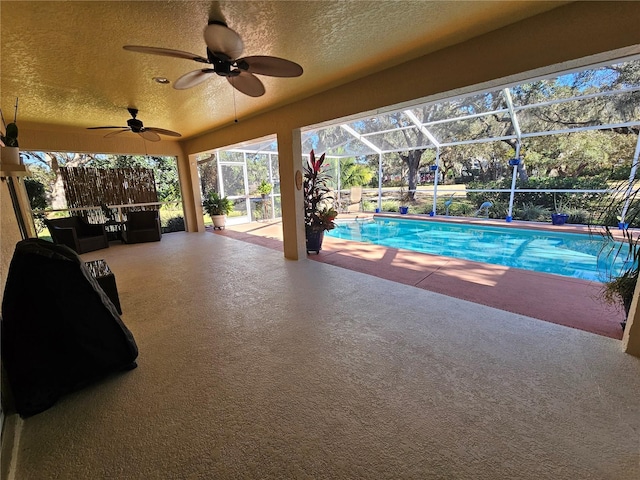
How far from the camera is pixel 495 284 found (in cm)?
336

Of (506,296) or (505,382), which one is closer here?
(505,382)

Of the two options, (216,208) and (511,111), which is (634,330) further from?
(216,208)

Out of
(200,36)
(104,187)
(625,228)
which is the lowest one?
(625,228)

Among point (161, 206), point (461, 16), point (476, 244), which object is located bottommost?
point (476, 244)

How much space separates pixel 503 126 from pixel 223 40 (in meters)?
10.1

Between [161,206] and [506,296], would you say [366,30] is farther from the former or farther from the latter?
[161,206]

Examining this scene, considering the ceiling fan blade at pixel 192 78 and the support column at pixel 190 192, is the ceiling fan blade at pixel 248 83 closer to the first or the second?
the ceiling fan blade at pixel 192 78

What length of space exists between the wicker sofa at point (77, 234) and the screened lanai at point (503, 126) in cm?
372

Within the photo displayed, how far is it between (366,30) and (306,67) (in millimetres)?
854

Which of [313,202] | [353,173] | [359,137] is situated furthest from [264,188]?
[313,202]

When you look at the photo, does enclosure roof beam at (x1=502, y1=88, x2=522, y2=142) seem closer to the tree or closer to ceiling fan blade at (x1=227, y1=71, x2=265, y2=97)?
the tree

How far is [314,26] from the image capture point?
2.13 m

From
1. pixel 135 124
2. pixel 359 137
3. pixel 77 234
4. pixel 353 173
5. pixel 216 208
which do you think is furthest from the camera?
pixel 353 173

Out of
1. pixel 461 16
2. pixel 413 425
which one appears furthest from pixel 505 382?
pixel 461 16
